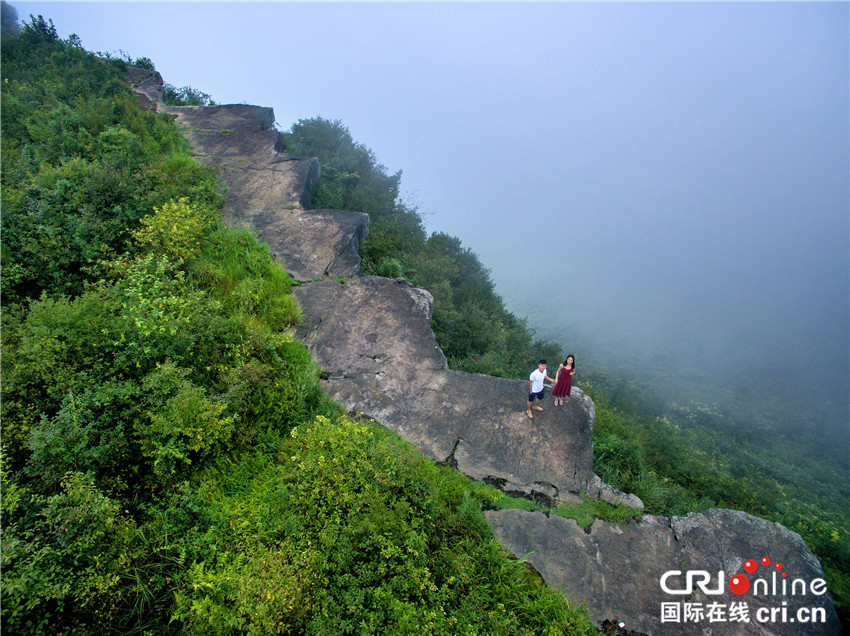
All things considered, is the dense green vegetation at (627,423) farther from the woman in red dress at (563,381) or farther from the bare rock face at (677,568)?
the woman in red dress at (563,381)

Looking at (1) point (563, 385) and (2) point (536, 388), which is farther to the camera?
(1) point (563, 385)

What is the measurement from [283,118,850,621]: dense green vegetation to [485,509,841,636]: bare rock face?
43 centimetres

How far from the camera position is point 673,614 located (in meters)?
4.20

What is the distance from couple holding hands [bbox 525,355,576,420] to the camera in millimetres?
5953

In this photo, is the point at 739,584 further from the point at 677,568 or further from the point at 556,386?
the point at 556,386

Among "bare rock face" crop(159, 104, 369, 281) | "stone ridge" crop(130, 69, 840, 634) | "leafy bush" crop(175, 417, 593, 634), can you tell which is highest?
"bare rock face" crop(159, 104, 369, 281)

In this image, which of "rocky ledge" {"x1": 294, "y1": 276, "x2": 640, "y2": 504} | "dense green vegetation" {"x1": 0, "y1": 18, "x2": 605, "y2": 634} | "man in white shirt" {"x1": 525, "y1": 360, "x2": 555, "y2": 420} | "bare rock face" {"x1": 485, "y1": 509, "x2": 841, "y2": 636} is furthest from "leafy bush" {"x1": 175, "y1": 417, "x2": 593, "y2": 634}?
"man in white shirt" {"x1": 525, "y1": 360, "x2": 555, "y2": 420}

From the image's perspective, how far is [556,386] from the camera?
6.18m

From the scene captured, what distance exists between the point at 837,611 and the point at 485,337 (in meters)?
6.82

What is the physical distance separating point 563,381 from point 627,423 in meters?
5.00

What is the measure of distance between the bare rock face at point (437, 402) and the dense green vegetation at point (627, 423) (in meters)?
1.00

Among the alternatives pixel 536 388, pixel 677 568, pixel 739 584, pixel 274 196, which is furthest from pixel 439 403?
pixel 274 196

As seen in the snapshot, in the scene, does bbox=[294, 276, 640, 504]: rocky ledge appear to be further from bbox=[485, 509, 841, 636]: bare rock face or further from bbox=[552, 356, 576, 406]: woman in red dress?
bbox=[485, 509, 841, 636]: bare rock face

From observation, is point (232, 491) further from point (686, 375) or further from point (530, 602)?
point (686, 375)
